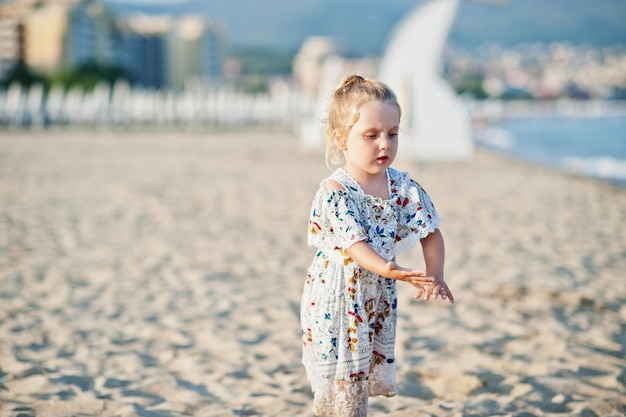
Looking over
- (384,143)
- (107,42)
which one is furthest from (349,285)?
(107,42)

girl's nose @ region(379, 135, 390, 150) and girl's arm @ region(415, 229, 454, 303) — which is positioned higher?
girl's nose @ region(379, 135, 390, 150)

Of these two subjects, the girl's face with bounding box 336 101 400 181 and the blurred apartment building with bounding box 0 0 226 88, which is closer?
the girl's face with bounding box 336 101 400 181

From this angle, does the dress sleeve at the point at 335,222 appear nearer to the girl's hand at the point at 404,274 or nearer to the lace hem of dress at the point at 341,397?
the girl's hand at the point at 404,274

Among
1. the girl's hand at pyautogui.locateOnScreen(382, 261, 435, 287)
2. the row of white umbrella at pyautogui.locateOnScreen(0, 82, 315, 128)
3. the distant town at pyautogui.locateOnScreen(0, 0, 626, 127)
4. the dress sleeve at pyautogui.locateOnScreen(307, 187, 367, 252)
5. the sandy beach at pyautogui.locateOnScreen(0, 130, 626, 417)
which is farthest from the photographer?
the distant town at pyautogui.locateOnScreen(0, 0, 626, 127)

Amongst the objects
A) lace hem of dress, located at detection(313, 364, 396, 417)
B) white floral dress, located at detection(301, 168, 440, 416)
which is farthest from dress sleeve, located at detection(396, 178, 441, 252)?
lace hem of dress, located at detection(313, 364, 396, 417)

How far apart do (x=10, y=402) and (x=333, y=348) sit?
4.57ft

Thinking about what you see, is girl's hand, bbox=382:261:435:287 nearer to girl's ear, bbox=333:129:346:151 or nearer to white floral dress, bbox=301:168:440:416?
white floral dress, bbox=301:168:440:416

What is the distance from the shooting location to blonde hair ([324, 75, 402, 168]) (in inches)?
69.4

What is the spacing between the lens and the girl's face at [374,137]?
176cm

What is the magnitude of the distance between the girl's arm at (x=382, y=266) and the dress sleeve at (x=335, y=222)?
2cm

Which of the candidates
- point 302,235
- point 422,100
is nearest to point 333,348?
point 302,235

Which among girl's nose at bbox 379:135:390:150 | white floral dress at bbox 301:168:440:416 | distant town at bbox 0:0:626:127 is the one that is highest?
distant town at bbox 0:0:626:127

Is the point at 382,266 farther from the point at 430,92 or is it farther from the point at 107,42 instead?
the point at 107,42

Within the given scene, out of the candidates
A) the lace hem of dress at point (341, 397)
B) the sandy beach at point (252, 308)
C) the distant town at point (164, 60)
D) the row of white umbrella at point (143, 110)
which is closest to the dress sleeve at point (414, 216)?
the lace hem of dress at point (341, 397)
